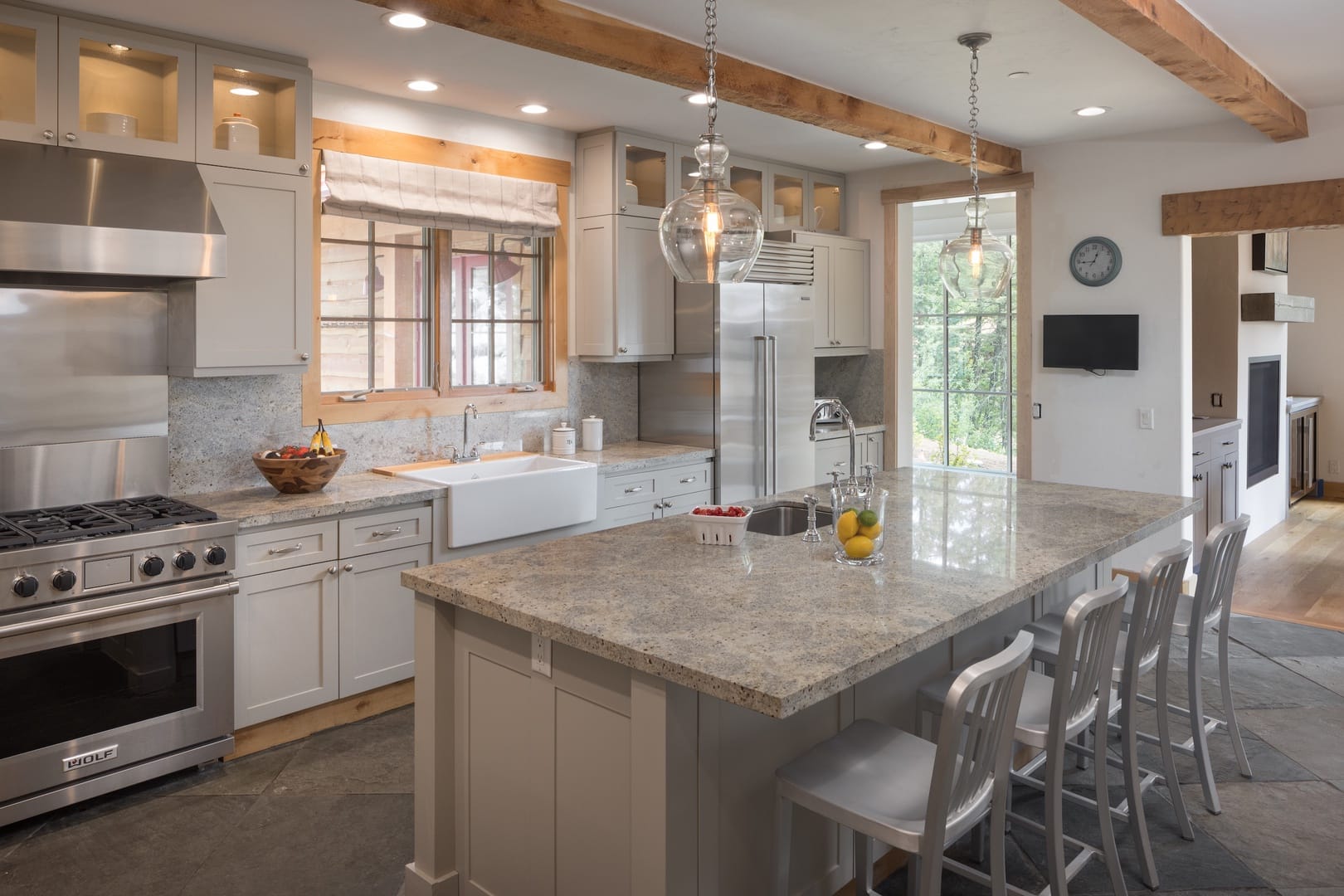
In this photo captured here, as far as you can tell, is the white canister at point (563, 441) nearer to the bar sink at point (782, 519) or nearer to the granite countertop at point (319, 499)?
the granite countertop at point (319, 499)

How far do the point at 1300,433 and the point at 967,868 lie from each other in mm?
8086

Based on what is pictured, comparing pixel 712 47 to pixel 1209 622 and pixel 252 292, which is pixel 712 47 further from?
pixel 1209 622

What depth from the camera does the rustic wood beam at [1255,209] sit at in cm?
480

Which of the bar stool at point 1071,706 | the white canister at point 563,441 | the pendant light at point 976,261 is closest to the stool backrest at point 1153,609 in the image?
the bar stool at point 1071,706

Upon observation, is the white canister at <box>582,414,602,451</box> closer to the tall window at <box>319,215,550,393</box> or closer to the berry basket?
the tall window at <box>319,215,550,393</box>

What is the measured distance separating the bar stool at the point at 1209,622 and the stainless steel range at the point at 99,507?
→ 3.20m

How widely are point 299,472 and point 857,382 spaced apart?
3980 millimetres

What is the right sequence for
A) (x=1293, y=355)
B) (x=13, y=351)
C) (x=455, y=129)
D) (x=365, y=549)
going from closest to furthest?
(x=13, y=351)
(x=365, y=549)
(x=455, y=129)
(x=1293, y=355)

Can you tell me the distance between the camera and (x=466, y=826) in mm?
2588

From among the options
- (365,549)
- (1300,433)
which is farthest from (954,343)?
(365,549)

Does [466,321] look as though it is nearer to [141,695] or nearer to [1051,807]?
[141,695]

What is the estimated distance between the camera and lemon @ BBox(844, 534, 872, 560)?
275cm

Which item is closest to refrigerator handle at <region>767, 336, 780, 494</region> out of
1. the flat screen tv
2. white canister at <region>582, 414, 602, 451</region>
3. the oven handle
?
white canister at <region>582, 414, 602, 451</region>

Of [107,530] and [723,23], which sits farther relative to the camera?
[723,23]
